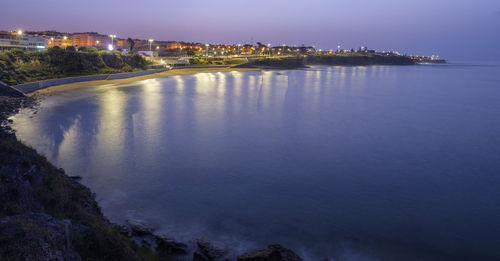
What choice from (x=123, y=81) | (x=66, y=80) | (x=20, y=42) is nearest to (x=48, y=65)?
(x=66, y=80)

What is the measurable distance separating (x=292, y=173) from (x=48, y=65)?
1563 inches

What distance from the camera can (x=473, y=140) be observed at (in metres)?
19.7

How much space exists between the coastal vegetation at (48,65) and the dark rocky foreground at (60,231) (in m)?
28.4

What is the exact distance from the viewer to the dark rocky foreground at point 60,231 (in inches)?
159

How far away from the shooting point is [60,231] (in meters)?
4.59

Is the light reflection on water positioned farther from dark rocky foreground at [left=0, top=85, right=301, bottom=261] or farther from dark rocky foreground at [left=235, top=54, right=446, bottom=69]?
dark rocky foreground at [left=235, top=54, right=446, bottom=69]

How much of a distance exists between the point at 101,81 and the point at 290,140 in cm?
3302

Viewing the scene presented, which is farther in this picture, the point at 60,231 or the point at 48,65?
the point at 48,65

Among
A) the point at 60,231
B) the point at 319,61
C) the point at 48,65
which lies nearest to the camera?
the point at 60,231

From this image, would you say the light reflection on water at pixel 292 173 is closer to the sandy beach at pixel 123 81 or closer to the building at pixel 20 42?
the sandy beach at pixel 123 81

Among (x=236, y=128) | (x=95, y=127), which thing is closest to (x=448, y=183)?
(x=236, y=128)

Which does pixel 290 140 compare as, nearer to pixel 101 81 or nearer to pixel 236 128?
pixel 236 128

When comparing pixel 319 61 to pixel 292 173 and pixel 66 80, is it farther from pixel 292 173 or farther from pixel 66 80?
pixel 292 173

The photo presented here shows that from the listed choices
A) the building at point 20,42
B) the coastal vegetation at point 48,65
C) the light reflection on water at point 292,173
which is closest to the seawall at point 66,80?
the coastal vegetation at point 48,65
